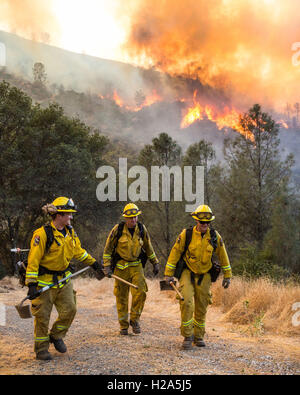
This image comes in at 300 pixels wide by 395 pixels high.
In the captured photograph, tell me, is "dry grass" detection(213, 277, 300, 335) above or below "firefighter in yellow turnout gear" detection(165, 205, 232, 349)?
below

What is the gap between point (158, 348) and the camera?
5.52 meters

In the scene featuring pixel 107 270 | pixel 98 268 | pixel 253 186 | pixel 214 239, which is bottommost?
pixel 107 270

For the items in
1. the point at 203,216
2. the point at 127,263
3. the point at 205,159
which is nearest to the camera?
the point at 203,216

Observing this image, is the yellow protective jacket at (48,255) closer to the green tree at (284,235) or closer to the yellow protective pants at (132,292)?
the yellow protective pants at (132,292)

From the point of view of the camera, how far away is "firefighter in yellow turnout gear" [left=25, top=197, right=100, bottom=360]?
15.9ft

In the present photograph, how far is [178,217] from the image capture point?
22.5 m

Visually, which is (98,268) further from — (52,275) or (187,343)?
(187,343)

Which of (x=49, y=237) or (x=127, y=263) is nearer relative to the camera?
(x=49, y=237)

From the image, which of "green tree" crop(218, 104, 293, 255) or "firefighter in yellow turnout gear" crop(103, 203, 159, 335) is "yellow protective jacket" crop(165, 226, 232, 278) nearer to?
"firefighter in yellow turnout gear" crop(103, 203, 159, 335)

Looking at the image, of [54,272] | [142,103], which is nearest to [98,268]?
[54,272]

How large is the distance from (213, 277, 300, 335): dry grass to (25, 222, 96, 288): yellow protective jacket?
13.6 ft

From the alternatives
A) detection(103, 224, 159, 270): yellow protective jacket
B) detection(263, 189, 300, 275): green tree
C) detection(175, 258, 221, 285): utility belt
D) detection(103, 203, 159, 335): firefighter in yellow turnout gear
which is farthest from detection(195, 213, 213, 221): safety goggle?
detection(263, 189, 300, 275): green tree

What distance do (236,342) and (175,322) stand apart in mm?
2139

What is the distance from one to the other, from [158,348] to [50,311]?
Result: 1.66m
